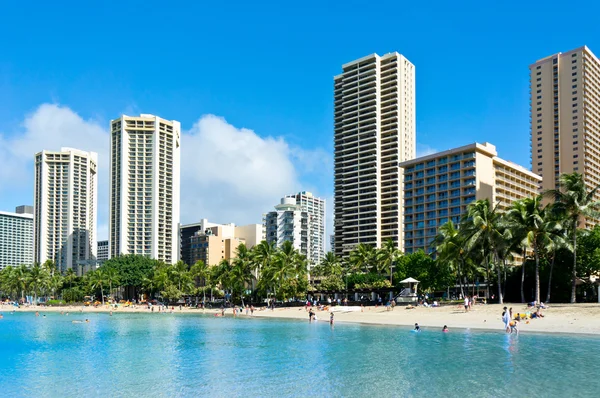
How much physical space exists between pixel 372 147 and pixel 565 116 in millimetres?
59269

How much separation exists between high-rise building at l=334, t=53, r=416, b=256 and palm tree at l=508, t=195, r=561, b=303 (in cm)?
8587

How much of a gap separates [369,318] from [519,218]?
20364 millimetres

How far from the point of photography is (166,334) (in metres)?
55.3

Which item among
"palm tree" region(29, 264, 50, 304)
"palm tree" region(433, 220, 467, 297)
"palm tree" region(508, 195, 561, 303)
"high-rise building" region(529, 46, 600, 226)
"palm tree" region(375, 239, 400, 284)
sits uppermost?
"high-rise building" region(529, 46, 600, 226)

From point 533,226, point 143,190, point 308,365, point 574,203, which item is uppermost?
point 143,190

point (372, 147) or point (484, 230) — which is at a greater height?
point (372, 147)

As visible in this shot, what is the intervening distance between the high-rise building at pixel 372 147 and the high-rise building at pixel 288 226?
29.8 metres

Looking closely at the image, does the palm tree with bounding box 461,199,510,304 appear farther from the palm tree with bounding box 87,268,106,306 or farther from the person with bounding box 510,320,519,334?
the palm tree with bounding box 87,268,106,306

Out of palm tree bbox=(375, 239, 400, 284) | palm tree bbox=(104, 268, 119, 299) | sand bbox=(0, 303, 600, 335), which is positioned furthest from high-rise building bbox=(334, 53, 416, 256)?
sand bbox=(0, 303, 600, 335)

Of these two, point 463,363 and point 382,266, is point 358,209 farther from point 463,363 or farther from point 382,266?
point 463,363

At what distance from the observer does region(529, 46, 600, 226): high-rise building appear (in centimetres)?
16325

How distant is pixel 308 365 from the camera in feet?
107

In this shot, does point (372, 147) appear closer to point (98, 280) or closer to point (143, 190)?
point (98, 280)

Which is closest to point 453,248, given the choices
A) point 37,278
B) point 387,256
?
point 387,256
